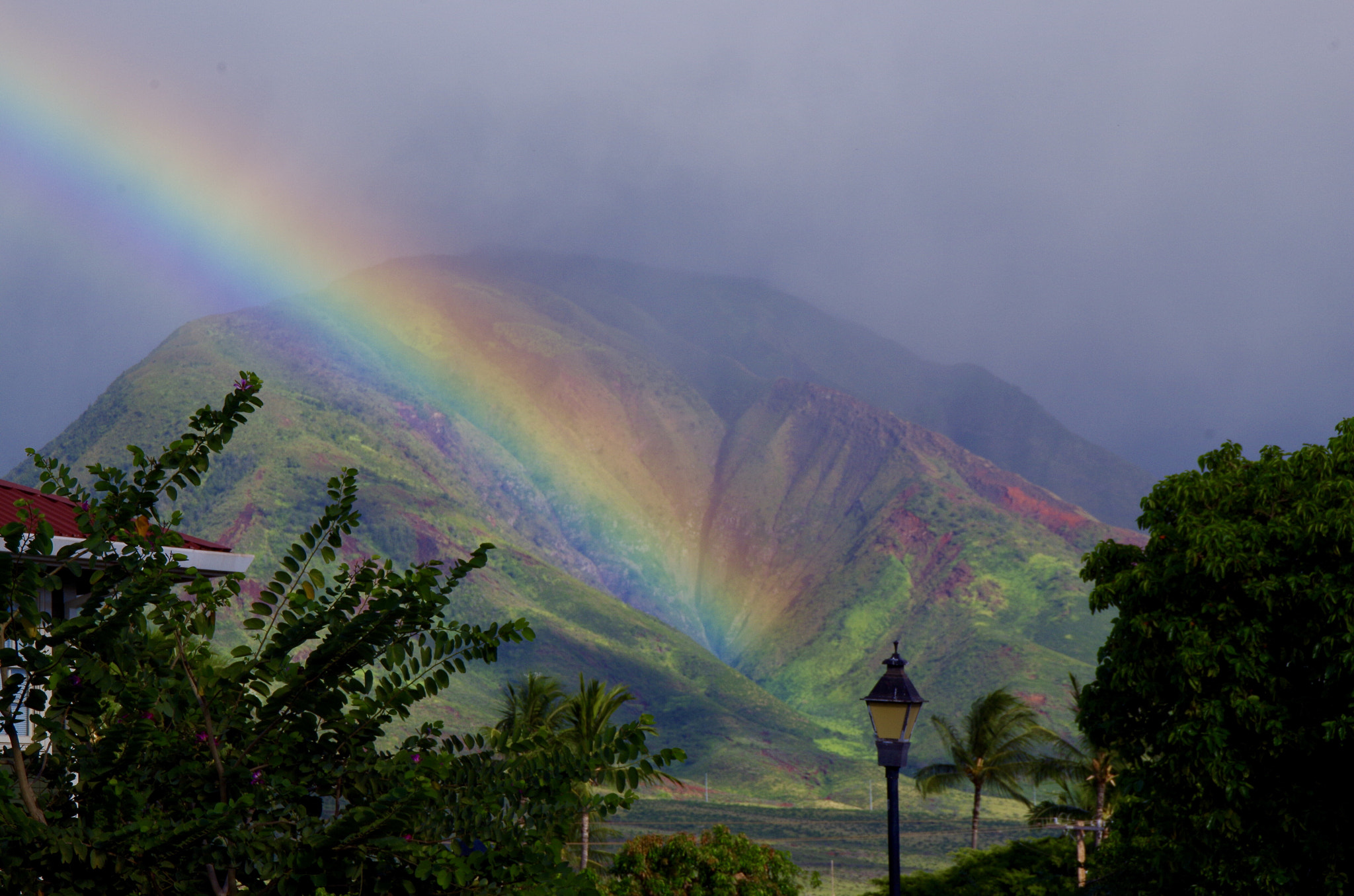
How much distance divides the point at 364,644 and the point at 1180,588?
46.7 ft

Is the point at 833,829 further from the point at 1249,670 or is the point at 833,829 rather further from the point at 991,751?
the point at 1249,670

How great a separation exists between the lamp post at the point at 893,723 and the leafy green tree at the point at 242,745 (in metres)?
4.55

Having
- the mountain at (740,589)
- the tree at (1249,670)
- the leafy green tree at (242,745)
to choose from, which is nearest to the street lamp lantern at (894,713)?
the leafy green tree at (242,745)

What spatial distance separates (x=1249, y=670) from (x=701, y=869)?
450 inches

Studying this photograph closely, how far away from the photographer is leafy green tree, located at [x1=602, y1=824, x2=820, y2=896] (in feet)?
71.1

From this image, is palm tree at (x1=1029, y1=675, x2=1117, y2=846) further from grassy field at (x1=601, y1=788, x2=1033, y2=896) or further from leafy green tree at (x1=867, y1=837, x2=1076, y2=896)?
grassy field at (x1=601, y1=788, x2=1033, y2=896)

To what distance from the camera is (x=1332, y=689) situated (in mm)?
14516

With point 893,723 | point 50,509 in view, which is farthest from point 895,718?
point 50,509

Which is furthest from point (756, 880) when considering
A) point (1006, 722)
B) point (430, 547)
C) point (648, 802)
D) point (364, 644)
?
point (430, 547)

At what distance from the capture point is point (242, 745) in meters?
4.98

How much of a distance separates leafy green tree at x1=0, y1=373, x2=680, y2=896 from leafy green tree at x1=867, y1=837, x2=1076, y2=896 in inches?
1140

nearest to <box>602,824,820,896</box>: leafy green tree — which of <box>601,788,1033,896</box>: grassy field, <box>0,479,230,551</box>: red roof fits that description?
<box>0,479,230,551</box>: red roof

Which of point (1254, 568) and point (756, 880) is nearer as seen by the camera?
point (1254, 568)

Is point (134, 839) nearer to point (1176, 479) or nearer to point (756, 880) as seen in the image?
point (1176, 479)
